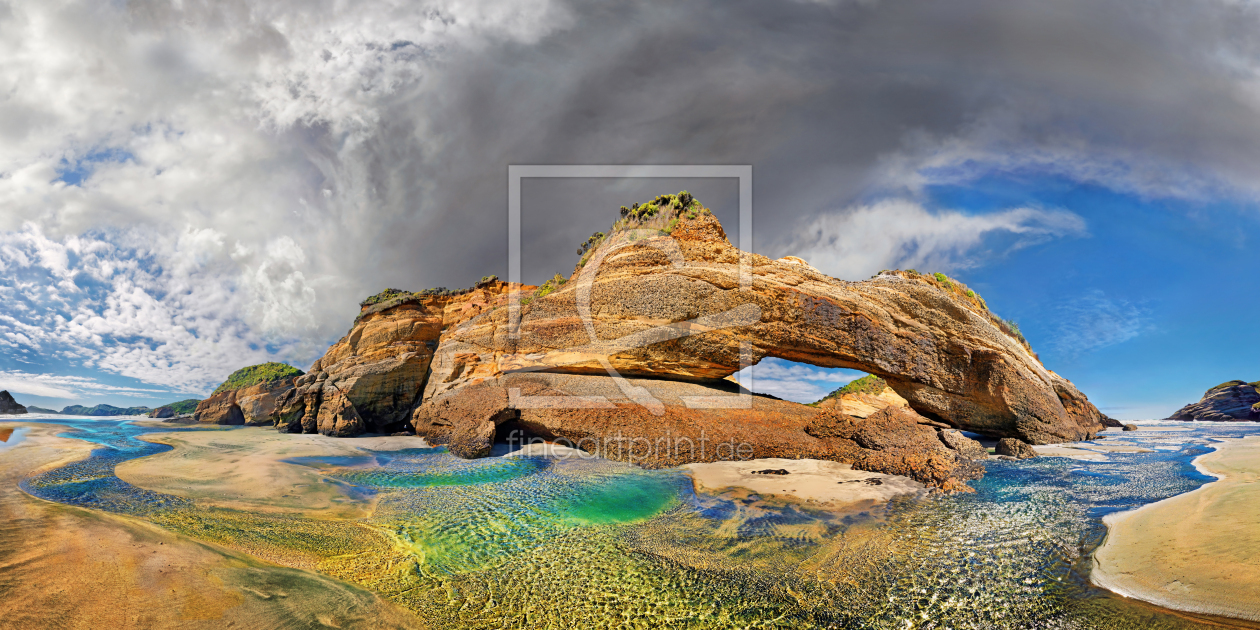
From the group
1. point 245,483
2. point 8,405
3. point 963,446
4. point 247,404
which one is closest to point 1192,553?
point 963,446

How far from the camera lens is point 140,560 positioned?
10.9 feet

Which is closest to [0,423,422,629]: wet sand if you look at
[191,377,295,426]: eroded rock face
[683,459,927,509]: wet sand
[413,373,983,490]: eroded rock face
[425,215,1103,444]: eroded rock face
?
[683,459,927,509]: wet sand

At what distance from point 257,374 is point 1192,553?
2504 inches

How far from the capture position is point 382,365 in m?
22.4

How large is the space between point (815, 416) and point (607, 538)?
944 centimetres

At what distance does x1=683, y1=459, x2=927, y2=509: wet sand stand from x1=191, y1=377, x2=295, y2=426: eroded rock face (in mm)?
41336

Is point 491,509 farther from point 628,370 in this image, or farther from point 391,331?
point 391,331

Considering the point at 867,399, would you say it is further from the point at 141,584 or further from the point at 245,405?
the point at 245,405

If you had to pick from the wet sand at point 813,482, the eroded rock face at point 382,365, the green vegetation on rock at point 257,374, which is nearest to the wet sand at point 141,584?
the wet sand at point 813,482

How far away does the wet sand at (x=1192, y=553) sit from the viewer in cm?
362

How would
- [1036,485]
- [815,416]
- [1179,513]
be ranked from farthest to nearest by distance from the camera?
1. [815,416]
2. [1036,485]
3. [1179,513]

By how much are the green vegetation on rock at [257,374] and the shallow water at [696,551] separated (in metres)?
43.7

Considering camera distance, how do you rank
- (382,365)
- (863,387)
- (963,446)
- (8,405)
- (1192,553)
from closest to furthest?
(1192,553), (963,446), (382,365), (863,387), (8,405)

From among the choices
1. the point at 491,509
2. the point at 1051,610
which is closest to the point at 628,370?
the point at 491,509
